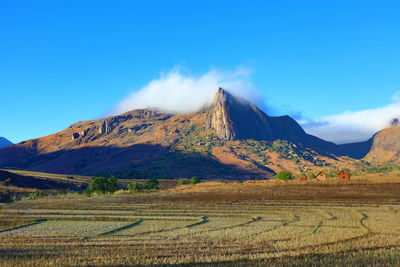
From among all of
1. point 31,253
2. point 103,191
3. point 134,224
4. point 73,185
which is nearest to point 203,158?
point 73,185

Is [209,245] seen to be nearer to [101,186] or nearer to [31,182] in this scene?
[101,186]

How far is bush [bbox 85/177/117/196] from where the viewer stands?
266 ft

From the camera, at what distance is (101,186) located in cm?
8219

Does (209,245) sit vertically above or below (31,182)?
below

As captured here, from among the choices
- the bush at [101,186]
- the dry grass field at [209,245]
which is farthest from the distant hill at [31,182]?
the dry grass field at [209,245]

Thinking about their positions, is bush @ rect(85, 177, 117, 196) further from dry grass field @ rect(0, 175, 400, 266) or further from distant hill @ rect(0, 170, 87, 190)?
dry grass field @ rect(0, 175, 400, 266)

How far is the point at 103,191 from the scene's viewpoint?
271 ft

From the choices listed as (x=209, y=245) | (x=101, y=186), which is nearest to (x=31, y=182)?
(x=101, y=186)

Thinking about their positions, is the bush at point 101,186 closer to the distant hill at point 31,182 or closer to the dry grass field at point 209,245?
the distant hill at point 31,182

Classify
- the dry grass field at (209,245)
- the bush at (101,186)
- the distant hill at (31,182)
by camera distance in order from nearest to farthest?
the dry grass field at (209,245), the bush at (101,186), the distant hill at (31,182)

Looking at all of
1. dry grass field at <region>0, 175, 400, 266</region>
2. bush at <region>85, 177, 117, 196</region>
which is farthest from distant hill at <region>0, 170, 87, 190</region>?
dry grass field at <region>0, 175, 400, 266</region>

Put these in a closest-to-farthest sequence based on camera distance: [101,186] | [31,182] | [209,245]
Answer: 1. [209,245]
2. [101,186]
3. [31,182]

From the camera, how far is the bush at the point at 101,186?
81062mm

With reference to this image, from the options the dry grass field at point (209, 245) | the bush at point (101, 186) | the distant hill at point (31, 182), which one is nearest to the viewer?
the dry grass field at point (209, 245)
